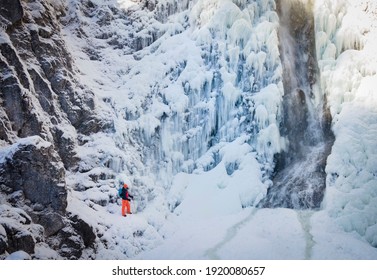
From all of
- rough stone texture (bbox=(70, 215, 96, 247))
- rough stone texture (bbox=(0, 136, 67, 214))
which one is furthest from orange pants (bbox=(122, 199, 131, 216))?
rough stone texture (bbox=(0, 136, 67, 214))

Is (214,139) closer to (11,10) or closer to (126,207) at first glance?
(126,207)

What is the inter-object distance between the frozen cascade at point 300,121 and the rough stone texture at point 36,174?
18.6ft

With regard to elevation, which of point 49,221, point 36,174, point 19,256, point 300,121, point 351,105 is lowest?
point 49,221

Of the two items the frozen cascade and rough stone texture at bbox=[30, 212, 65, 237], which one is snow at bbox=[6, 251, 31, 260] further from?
the frozen cascade

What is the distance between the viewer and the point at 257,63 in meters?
13.2

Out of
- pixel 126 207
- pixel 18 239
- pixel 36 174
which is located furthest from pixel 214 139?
pixel 18 239

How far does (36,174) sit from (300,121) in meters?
8.01

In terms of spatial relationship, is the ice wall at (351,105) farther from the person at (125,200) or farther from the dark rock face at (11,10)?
the dark rock face at (11,10)

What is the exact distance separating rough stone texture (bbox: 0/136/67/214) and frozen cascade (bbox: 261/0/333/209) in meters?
5.68

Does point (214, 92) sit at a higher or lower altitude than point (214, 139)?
higher

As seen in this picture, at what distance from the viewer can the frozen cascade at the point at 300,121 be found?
11.4 meters

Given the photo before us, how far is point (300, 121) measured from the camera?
12.8m

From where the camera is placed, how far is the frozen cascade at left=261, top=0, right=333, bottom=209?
11375 mm

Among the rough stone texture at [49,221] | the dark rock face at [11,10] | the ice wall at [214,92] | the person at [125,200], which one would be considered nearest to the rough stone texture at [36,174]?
the rough stone texture at [49,221]
